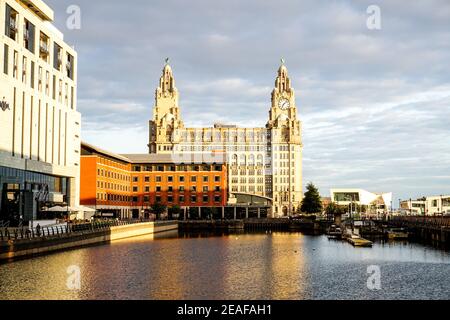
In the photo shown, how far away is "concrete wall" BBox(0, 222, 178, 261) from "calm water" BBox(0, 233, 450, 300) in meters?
2.20

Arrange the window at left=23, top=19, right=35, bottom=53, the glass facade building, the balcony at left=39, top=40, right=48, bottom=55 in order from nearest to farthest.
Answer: the glass facade building → the window at left=23, top=19, right=35, bottom=53 → the balcony at left=39, top=40, right=48, bottom=55

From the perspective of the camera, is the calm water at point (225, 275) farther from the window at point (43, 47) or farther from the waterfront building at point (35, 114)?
the window at point (43, 47)

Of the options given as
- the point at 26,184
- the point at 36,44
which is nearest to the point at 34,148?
the point at 26,184

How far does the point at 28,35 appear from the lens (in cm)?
11650

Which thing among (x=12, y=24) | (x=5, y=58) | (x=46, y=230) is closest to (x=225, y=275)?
(x=46, y=230)

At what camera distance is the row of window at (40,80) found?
10712 cm

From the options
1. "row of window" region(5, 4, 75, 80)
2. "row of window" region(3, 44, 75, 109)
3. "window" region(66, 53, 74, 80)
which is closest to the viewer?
"row of window" region(3, 44, 75, 109)

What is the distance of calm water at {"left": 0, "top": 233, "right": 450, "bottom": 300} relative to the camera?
52.9 m

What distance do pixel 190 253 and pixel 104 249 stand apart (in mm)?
14760

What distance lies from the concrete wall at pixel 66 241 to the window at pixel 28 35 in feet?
129

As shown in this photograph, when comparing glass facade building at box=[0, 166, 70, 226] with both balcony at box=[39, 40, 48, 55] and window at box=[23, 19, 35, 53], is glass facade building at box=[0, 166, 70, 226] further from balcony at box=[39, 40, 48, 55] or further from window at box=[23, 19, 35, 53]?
balcony at box=[39, 40, 48, 55]

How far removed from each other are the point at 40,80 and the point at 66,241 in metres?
45.5

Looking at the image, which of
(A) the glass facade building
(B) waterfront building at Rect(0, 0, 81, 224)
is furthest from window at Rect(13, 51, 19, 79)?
(A) the glass facade building
